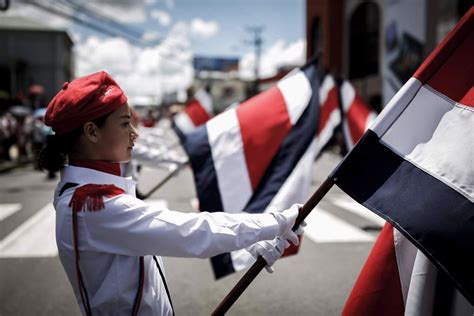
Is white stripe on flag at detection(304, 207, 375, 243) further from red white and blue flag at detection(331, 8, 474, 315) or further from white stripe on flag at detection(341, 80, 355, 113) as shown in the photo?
red white and blue flag at detection(331, 8, 474, 315)

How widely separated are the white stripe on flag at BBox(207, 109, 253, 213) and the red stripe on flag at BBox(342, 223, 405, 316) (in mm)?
1386

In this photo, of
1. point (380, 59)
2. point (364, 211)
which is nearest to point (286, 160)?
point (364, 211)

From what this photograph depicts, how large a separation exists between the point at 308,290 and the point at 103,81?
3.32 metres

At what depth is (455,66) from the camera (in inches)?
76.8

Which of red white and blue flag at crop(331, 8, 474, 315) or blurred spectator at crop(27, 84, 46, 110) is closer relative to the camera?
red white and blue flag at crop(331, 8, 474, 315)

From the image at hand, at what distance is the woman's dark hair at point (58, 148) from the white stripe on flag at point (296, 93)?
6.63 feet

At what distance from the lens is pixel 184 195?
10.6 metres

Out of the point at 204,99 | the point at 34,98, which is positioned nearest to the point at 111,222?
the point at 204,99

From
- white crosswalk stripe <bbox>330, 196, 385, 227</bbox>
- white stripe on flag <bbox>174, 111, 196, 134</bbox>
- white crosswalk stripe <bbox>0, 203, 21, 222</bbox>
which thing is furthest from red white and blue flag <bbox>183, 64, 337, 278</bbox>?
white crosswalk stripe <bbox>0, 203, 21, 222</bbox>

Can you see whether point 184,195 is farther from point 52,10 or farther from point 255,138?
point 255,138

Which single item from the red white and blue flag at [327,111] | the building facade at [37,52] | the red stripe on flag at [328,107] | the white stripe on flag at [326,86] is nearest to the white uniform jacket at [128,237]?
the red white and blue flag at [327,111]

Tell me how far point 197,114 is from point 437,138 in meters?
7.65

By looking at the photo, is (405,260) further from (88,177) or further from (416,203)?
(88,177)

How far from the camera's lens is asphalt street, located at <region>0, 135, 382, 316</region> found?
13.5ft
